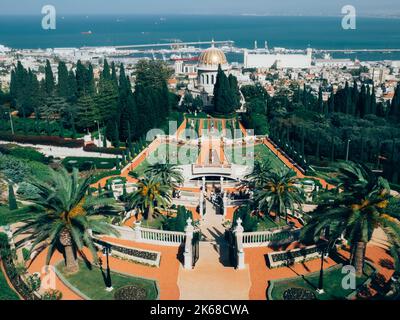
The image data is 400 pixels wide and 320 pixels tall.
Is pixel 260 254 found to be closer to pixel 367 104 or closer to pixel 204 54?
pixel 367 104

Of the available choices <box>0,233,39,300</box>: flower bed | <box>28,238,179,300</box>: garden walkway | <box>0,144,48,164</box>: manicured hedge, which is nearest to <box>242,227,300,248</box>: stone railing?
<box>28,238,179,300</box>: garden walkway

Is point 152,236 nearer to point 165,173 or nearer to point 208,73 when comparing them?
point 165,173

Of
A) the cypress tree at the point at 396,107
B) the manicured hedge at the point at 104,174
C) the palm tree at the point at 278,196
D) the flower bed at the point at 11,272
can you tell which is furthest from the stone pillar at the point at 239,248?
the cypress tree at the point at 396,107

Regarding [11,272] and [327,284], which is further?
[11,272]

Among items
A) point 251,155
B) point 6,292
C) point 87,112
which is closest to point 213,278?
point 6,292

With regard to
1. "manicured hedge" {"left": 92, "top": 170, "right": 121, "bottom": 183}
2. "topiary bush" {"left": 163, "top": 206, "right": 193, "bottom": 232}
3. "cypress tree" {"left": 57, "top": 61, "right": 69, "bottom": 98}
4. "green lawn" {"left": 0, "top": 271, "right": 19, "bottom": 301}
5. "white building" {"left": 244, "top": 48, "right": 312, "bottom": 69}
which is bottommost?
"green lawn" {"left": 0, "top": 271, "right": 19, "bottom": 301}

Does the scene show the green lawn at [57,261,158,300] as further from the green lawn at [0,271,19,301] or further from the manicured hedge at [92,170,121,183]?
the manicured hedge at [92,170,121,183]

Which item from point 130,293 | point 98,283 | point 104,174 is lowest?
point 130,293
